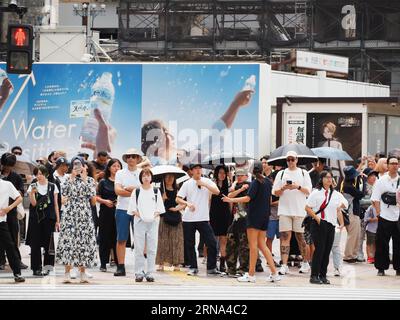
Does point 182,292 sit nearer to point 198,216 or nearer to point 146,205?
point 146,205

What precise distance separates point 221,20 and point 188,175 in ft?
127

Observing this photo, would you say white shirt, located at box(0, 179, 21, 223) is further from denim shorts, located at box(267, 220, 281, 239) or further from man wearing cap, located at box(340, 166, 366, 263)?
man wearing cap, located at box(340, 166, 366, 263)

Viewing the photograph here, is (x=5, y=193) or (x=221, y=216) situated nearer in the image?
(x=5, y=193)

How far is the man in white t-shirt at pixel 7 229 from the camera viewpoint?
581 inches

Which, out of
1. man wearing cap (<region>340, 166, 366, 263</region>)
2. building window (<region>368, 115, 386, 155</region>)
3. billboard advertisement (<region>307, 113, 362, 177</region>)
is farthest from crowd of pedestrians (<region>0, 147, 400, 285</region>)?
building window (<region>368, 115, 386, 155</region>)

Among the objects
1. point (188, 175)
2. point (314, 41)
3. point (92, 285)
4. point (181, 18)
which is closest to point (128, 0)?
point (181, 18)

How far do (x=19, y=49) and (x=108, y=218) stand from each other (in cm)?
338

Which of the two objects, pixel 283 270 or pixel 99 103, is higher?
pixel 99 103

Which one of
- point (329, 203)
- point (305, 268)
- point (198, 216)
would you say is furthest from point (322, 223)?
point (198, 216)

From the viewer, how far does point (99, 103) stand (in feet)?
97.9

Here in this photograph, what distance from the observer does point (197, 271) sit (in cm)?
1608

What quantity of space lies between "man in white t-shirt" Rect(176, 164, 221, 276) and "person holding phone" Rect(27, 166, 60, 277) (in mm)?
1915
